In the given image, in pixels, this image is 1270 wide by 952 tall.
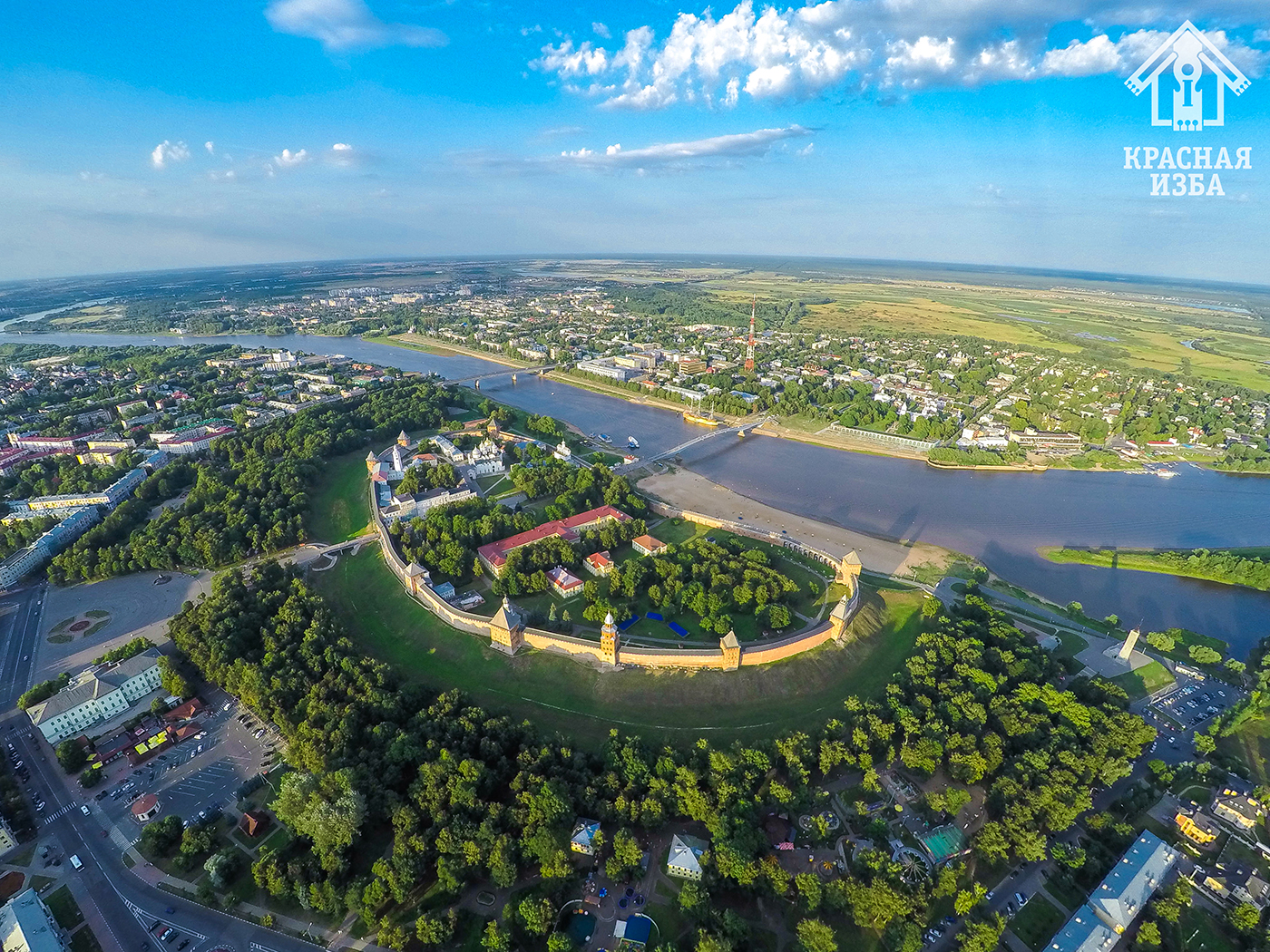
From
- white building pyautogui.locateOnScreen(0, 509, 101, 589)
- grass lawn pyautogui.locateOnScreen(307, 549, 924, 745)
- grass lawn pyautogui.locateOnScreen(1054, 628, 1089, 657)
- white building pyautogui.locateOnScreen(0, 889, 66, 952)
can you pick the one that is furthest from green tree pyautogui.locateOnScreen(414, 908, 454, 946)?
white building pyautogui.locateOnScreen(0, 509, 101, 589)

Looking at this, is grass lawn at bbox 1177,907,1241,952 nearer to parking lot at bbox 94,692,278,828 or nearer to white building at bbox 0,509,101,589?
parking lot at bbox 94,692,278,828

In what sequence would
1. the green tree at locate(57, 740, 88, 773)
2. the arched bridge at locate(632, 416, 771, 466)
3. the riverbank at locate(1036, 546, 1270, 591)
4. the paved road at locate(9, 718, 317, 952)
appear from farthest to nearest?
the arched bridge at locate(632, 416, 771, 466)
the riverbank at locate(1036, 546, 1270, 591)
the green tree at locate(57, 740, 88, 773)
the paved road at locate(9, 718, 317, 952)

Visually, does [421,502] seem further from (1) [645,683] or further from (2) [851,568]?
(2) [851,568]

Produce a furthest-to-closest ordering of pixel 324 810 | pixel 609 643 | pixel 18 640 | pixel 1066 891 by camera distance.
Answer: pixel 18 640 → pixel 609 643 → pixel 324 810 → pixel 1066 891

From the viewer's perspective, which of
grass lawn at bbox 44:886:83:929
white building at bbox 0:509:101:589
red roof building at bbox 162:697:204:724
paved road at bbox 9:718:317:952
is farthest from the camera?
white building at bbox 0:509:101:589

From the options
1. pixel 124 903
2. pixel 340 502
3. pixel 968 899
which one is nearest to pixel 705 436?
pixel 340 502

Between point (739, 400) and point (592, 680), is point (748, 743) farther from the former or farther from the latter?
point (739, 400)
